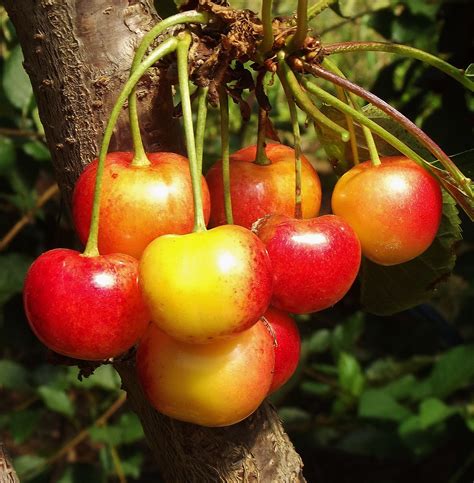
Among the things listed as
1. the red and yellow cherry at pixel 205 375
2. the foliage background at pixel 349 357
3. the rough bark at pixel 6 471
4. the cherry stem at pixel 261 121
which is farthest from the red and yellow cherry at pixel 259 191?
the foliage background at pixel 349 357

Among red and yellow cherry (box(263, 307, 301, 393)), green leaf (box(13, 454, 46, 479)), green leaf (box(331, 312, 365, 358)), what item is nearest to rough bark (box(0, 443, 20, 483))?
red and yellow cherry (box(263, 307, 301, 393))

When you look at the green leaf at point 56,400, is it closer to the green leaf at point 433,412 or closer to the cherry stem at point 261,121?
the green leaf at point 433,412

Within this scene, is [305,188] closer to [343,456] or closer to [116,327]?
[116,327]

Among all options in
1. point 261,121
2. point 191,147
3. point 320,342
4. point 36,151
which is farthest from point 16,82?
point 191,147

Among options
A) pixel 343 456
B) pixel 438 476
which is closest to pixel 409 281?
pixel 438 476

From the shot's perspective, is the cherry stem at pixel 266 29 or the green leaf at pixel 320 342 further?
the green leaf at pixel 320 342

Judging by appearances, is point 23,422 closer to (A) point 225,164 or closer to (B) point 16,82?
(B) point 16,82

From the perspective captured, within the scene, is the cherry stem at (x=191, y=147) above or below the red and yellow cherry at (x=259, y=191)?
above
